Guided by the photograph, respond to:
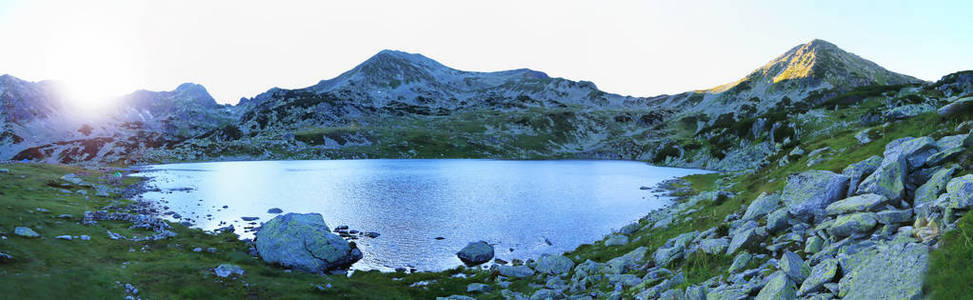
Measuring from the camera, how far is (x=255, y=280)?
25.2 metres

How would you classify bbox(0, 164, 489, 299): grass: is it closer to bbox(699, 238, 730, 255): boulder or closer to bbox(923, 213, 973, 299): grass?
bbox(699, 238, 730, 255): boulder

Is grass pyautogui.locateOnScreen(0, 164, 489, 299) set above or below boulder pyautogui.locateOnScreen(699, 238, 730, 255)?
below

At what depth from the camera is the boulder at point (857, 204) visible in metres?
13.6

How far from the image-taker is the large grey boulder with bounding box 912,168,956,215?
12734 mm

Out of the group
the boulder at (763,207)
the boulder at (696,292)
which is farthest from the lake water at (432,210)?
the boulder at (696,292)

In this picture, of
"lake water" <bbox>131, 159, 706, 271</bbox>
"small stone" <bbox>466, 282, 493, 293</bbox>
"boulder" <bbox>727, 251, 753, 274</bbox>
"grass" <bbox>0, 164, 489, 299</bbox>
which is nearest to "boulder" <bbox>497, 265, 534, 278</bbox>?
"grass" <bbox>0, 164, 489, 299</bbox>

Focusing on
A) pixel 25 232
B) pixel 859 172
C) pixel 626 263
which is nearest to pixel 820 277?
pixel 859 172

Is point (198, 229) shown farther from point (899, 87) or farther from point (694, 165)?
point (899, 87)

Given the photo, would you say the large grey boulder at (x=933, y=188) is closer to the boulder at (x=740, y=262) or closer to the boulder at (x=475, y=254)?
the boulder at (x=740, y=262)

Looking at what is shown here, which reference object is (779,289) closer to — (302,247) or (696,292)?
(696,292)

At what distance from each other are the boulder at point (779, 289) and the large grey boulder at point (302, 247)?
28507mm

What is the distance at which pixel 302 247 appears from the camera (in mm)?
31797

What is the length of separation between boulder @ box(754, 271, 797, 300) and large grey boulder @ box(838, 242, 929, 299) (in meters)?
1.08

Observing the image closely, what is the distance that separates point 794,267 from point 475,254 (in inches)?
1045
